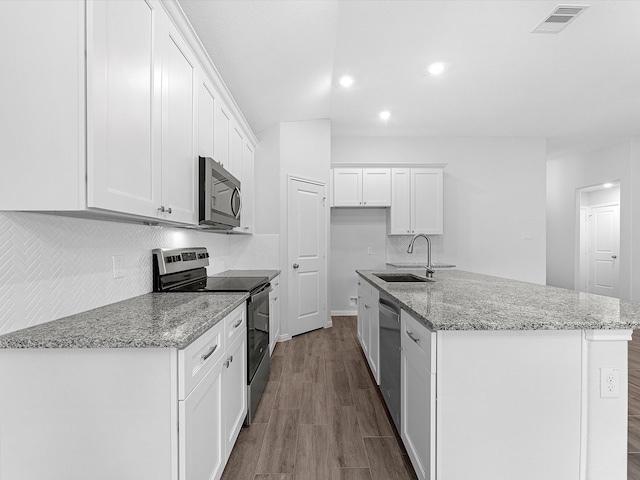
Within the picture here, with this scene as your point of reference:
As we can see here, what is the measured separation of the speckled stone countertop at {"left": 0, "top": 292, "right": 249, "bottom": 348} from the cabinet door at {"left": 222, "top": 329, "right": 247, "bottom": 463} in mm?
282

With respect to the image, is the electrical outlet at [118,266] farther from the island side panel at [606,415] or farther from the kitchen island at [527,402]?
the island side panel at [606,415]

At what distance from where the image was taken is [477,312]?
1427mm

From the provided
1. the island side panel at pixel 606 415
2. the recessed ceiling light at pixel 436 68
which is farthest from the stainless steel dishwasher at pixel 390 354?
the recessed ceiling light at pixel 436 68

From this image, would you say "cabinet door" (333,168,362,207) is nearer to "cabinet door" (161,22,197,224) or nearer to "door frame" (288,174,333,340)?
"door frame" (288,174,333,340)

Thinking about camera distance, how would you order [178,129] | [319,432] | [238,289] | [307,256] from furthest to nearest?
[307,256], [238,289], [319,432], [178,129]

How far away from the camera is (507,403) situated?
4.32 feet

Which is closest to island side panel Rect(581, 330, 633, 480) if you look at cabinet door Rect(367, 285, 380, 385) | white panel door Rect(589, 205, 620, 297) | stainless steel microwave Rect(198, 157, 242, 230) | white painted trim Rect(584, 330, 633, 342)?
white painted trim Rect(584, 330, 633, 342)

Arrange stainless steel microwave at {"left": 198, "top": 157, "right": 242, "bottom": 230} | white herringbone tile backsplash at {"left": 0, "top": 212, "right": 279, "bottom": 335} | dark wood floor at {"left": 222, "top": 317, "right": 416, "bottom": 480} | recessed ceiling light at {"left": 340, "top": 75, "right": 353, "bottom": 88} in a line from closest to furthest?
white herringbone tile backsplash at {"left": 0, "top": 212, "right": 279, "bottom": 335} → dark wood floor at {"left": 222, "top": 317, "right": 416, "bottom": 480} → stainless steel microwave at {"left": 198, "top": 157, "right": 242, "bottom": 230} → recessed ceiling light at {"left": 340, "top": 75, "right": 353, "bottom": 88}

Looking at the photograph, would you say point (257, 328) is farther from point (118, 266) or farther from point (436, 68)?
point (436, 68)

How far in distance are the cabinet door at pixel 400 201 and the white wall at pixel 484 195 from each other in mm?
399

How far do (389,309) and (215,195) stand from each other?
1.37m

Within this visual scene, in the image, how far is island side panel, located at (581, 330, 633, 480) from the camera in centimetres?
131

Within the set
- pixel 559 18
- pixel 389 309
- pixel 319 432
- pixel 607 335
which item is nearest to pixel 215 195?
pixel 389 309

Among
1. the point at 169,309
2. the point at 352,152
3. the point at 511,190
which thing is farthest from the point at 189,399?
the point at 511,190
